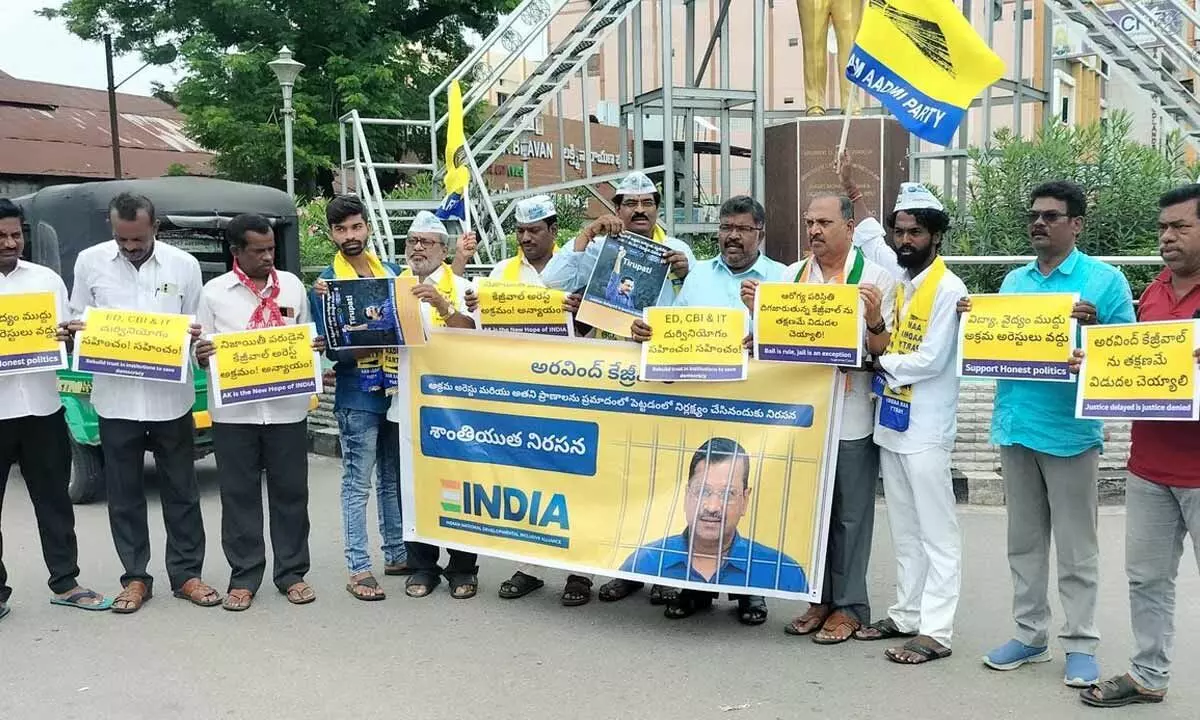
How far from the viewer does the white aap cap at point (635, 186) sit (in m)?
5.70

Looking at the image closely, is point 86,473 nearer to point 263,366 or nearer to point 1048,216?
point 263,366

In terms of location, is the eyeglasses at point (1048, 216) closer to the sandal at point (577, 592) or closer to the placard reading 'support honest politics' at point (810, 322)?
the placard reading 'support honest politics' at point (810, 322)

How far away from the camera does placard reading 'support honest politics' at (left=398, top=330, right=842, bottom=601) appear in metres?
5.10

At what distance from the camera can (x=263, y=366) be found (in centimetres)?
561

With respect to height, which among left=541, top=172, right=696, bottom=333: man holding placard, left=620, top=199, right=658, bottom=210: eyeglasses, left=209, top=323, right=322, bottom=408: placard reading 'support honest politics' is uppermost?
left=620, top=199, right=658, bottom=210: eyeglasses

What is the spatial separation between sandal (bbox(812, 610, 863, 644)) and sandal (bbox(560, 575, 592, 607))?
124 cm

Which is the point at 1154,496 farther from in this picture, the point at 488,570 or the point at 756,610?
the point at 488,570

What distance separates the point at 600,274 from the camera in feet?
17.9

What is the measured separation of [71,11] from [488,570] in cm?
2430

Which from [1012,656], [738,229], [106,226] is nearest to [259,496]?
[738,229]

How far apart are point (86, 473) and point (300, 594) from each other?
3.69 meters

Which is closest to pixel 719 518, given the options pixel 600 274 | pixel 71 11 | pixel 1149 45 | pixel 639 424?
pixel 639 424

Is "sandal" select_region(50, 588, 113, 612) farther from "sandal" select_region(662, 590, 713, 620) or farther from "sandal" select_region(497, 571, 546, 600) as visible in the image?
"sandal" select_region(662, 590, 713, 620)

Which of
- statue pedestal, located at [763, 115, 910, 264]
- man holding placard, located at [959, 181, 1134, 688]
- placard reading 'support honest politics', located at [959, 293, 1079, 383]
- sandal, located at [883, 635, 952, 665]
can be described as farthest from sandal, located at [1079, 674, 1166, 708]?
→ statue pedestal, located at [763, 115, 910, 264]
